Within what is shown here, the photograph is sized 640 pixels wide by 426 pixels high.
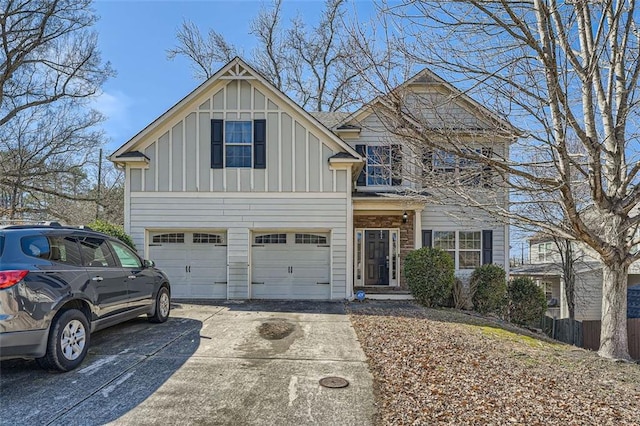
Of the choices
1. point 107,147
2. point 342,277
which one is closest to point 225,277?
point 342,277

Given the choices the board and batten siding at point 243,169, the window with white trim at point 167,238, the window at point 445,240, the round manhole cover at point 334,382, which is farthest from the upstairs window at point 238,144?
the round manhole cover at point 334,382

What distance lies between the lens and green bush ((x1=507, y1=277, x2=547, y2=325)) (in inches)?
466

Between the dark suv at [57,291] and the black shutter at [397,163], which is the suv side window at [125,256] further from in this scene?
the black shutter at [397,163]

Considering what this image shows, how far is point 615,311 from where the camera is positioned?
7.04m

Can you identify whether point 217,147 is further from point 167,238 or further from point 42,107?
point 42,107

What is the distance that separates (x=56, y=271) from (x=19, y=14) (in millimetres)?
19825

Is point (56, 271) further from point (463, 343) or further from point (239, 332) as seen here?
point (463, 343)

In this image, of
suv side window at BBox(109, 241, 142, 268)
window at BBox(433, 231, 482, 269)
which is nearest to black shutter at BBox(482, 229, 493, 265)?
window at BBox(433, 231, 482, 269)

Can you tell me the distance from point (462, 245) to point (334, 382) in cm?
980

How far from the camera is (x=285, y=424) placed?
3.59 meters

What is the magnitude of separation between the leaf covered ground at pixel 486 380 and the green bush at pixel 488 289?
3.39 metres

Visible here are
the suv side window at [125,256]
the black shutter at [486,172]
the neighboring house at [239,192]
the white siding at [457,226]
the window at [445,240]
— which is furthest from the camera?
the window at [445,240]

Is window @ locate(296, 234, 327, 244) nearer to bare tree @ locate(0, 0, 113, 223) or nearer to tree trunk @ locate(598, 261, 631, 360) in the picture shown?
tree trunk @ locate(598, 261, 631, 360)

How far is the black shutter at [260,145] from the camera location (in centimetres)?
1152
